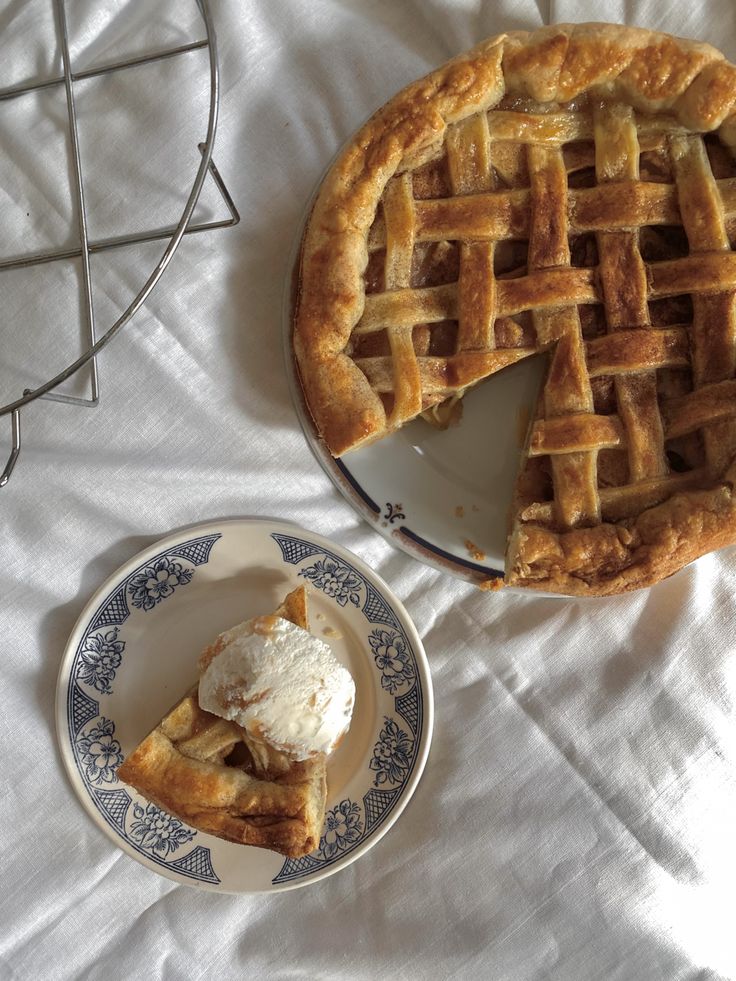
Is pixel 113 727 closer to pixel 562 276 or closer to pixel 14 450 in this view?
pixel 14 450

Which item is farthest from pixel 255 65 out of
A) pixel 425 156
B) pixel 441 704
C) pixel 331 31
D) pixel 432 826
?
pixel 432 826

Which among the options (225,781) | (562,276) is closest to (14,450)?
(225,781)

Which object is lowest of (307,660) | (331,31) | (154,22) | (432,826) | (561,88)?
(432,826)

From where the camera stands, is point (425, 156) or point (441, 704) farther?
point (441, 704)

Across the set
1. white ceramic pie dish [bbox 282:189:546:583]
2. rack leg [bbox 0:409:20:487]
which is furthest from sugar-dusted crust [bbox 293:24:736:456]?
rack leg [bbox 0:409:20:487]

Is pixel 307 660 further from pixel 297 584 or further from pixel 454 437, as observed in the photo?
pixel 454 437

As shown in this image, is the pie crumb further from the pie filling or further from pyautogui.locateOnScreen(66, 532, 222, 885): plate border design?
pyautogui.locateOnScreen(66, 532, 222, 885): plate border design
